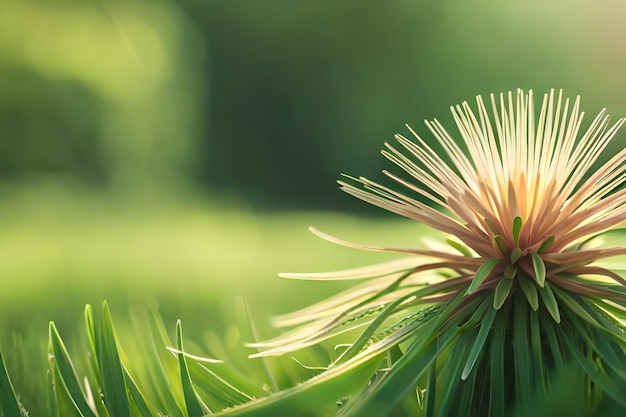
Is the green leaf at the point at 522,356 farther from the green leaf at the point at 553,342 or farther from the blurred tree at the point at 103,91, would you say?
the blurred tree at the point at 103,91

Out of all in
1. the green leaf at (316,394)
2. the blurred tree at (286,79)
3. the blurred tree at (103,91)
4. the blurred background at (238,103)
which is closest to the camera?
the green leaf at (316,394)

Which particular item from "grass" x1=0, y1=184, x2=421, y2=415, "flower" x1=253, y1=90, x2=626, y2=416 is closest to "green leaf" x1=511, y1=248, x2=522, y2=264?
"flower" x1=253, y1=90, x2=626, y2=416

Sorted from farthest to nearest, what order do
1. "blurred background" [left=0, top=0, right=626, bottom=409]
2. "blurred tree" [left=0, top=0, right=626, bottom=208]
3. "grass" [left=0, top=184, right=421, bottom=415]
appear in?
"blurred tree" [left=0, top=0, right=626, bottom=208] → "blurred background" [left=0, top=0, right=626, bottom=409] → "grass" [left=0, top=184, right=421, bottom=415]

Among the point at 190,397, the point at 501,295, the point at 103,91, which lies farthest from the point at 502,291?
the point at 103,91

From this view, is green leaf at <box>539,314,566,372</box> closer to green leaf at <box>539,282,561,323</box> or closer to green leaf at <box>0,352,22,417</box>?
green leaf at <box>539,282,561,323</box>

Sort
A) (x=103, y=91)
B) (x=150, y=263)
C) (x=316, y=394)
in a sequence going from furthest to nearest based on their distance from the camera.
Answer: (x=103, y=91), (x=150, y=263), (x=316, y=394)

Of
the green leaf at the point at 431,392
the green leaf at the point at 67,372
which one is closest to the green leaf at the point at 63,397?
the green leaf at the point at 67,372

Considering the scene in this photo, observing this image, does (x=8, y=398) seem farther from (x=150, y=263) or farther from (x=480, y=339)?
(x=150, y=263)

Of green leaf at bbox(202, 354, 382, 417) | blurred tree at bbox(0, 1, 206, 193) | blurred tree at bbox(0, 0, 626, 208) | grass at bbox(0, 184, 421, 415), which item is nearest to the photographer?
green leaf at bbox(202, 354, 382, 417)
